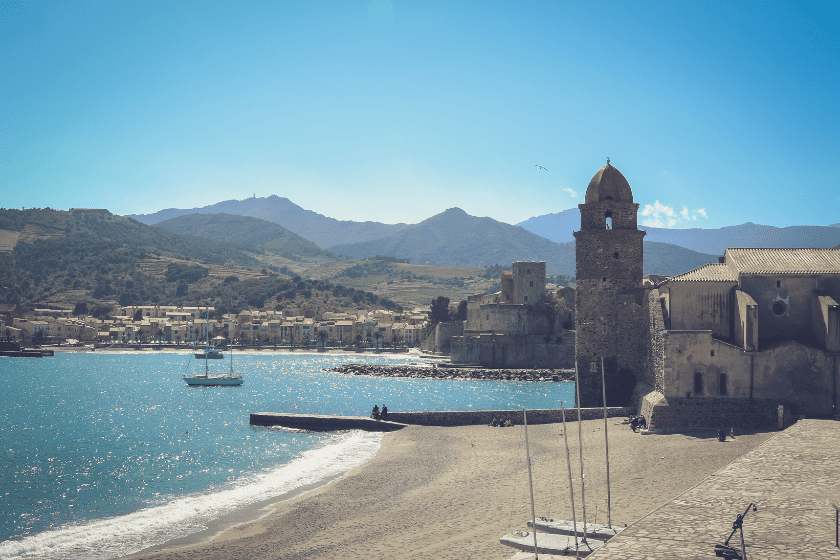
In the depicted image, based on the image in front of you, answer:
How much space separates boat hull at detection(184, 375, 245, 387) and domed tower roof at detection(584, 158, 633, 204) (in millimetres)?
36094

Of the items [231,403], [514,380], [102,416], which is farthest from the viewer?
[514,380]

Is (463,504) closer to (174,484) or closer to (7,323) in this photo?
(174,484)

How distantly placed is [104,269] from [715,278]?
5985 inches

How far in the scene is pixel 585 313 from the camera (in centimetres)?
2808

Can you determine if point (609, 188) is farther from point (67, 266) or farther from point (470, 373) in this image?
point (67, 266)

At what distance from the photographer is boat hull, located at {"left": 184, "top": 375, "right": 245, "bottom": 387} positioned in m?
55.6

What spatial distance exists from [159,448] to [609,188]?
65.2ft

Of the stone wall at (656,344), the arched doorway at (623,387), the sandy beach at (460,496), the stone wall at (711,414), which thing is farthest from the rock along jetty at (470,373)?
the stone wall at (711,414)

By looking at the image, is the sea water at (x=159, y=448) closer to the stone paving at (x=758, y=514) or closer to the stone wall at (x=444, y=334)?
the stone paving at (x=758, y=514)

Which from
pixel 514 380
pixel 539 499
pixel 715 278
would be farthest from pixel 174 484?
pixel 514 380

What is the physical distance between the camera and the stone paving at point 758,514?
31.7ft

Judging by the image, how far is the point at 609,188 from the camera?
2777cm

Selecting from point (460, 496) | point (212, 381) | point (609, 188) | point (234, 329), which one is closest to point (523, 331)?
point (212, 381)

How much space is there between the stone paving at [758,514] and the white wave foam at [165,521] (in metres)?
10.3
